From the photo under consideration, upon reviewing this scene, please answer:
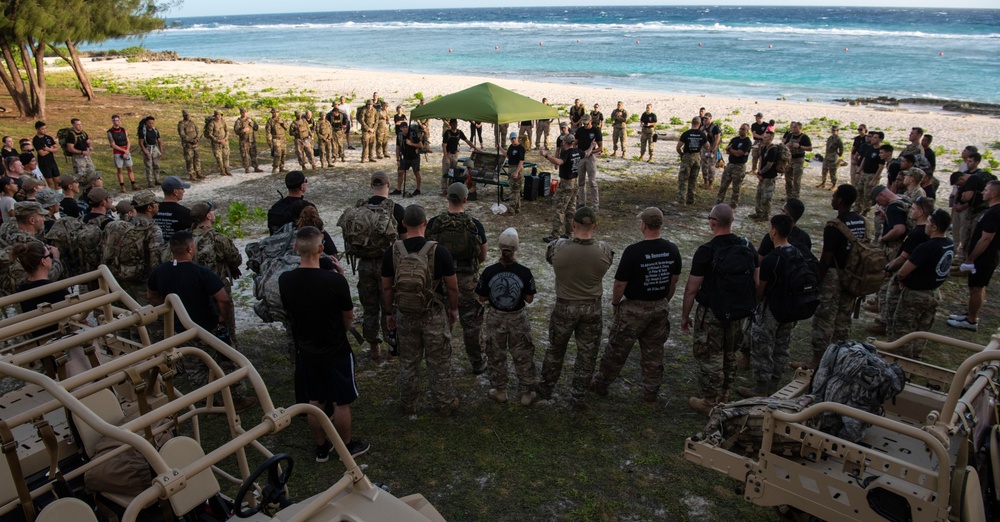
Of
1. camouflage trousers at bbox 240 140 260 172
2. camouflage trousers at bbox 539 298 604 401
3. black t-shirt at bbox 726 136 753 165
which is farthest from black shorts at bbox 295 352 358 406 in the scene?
camouflage trousers at bbox 240 140 260 172

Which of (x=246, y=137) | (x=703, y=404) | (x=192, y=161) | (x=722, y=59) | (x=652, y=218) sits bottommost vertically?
(x=703, y=404)

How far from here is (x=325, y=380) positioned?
5266 mm

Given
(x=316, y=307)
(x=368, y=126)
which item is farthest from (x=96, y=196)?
(x=368, y=126)

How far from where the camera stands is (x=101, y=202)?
7449 millimetres

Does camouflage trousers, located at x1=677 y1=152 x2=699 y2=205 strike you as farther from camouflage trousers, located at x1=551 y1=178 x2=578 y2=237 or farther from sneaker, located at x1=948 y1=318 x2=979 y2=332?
sneaker, located at x1=948 y1=318 x2=979 y2=332

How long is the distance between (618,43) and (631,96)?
2126 inches

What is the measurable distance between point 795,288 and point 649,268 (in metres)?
1.48

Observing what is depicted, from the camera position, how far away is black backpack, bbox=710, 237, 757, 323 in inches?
229

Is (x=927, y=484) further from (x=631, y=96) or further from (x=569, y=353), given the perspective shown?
(x=631, y=96)

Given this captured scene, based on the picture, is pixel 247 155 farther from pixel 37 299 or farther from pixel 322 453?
pixel 322 453

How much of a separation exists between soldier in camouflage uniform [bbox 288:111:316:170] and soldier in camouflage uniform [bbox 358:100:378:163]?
4.86 ft

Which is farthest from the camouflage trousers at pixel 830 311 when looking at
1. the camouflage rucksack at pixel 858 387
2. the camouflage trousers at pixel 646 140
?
the camouflage trousers at pixel 646 140

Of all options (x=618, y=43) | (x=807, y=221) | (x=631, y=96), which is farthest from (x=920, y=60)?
(x=807, y=221)

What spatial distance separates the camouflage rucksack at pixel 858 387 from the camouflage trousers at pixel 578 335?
216cm
